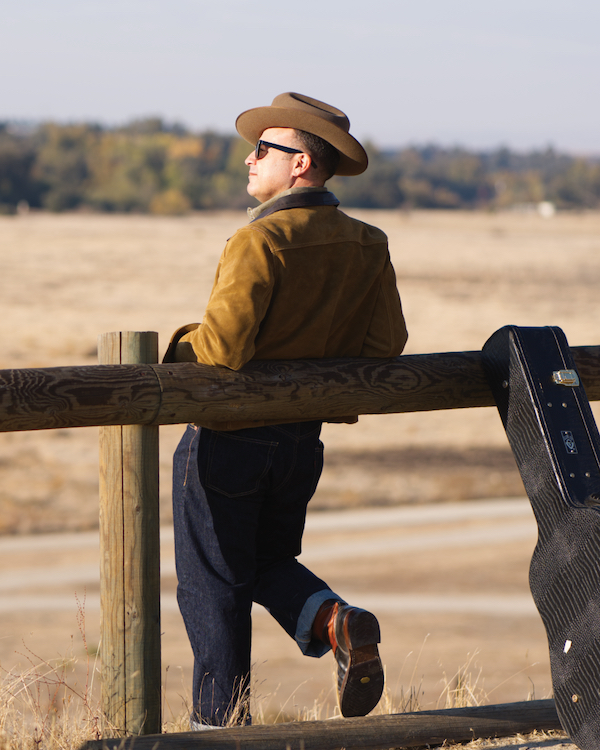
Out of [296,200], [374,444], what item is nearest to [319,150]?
[296,200]

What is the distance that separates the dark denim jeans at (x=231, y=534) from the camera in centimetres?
279

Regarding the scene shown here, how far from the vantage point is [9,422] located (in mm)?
2477

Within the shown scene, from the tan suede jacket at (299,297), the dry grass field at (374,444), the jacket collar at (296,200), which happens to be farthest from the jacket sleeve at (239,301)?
the dry grass field at (374,444)

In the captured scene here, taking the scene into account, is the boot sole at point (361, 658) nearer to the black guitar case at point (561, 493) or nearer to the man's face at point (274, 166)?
the black guitar case at point (561, 493)

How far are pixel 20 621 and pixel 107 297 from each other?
18368mm

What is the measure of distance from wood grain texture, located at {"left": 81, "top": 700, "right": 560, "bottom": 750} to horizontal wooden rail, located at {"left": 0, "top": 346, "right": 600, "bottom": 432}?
84 centimetres

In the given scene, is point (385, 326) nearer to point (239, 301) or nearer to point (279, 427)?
point (279, 427)

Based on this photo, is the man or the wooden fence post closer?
the man

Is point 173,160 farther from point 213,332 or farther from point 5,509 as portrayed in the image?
point 213,332

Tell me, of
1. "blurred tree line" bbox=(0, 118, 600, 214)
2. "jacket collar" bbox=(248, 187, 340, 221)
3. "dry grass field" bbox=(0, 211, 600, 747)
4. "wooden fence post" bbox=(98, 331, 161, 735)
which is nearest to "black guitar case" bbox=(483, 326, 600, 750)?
"dry grass field" bbox=(0, 211, 600, 747)

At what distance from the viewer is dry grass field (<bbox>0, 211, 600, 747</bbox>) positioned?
9195 millimetres

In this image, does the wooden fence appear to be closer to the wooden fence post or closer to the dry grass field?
the wooden fence post

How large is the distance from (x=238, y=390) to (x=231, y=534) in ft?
1.44

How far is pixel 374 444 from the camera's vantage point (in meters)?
17.1
